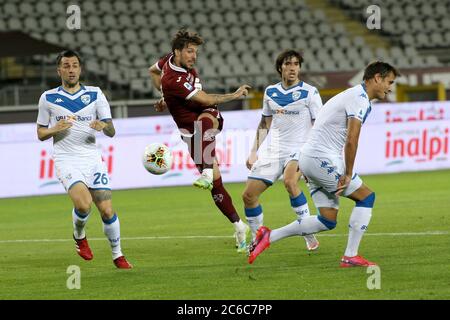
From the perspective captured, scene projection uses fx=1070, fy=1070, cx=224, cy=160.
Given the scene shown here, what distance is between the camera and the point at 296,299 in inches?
331

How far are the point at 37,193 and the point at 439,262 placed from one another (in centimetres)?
1123

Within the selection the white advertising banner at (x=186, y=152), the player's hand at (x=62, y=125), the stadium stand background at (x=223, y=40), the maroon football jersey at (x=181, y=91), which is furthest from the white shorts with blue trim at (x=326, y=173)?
the stadium stand background at (x=223, y=40)

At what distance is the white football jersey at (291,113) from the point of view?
1180 centimetres

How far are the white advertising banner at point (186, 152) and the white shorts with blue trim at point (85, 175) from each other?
9.04 m

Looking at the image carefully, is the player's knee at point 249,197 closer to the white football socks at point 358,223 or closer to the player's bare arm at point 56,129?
the white football socks at point 358,223

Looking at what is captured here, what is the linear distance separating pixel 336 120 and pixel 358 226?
1.00m

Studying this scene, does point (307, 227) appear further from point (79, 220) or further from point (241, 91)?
point (79, 220)

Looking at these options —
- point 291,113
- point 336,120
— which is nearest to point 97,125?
point 336,120

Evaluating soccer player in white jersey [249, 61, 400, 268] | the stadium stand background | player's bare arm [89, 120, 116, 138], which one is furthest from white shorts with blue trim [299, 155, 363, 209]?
the stadium stand background

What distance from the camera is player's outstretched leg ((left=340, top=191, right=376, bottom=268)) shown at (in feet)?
32.3

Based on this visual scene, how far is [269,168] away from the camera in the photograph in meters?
11.7
